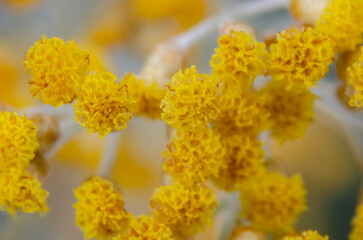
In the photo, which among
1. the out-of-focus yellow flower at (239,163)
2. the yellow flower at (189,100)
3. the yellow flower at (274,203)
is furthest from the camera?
the yellow flower at (274,203)

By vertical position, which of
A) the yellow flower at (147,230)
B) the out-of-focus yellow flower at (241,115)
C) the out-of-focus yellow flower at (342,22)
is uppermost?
the out-of-focus yellow flower at (342,22)

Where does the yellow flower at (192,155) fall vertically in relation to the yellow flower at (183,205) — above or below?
above

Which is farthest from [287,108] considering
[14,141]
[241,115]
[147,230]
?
[14,141]

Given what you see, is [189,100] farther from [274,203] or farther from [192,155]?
[274,203]

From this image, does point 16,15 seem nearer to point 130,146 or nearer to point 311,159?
point 130,146

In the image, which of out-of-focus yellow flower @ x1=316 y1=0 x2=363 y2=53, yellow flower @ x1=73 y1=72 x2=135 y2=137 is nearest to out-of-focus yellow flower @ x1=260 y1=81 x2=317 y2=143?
out-of-focus yellow flower @ x1=316 y1=0 x2=363 y2=53

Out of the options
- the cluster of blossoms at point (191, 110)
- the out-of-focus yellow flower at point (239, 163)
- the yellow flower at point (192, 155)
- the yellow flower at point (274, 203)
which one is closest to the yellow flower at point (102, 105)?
the cluster of blossoms at point (191, 110)

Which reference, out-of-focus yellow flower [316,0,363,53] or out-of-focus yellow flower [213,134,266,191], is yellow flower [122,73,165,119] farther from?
out-of-focus yellow flower [316,0,363,53]

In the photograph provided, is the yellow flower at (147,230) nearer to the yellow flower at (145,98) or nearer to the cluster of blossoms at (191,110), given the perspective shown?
the cluster of blossoms at (191,110)

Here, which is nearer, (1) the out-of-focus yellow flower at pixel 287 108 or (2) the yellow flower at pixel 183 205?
(2) the yellow flower at pixel 183 205
